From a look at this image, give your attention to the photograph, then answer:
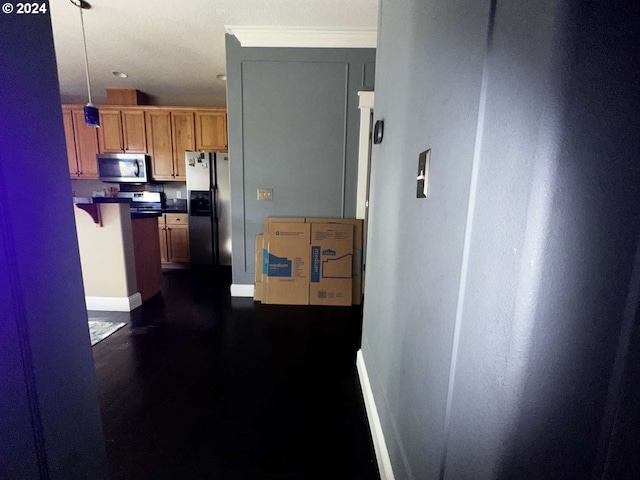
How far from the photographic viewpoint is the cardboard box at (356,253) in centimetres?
286

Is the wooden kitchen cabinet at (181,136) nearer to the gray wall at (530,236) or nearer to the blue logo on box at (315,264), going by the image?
the blue logo on box at (315,264)

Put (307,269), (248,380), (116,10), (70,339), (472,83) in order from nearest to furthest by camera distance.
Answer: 1. (472,83)
2. (70,339)
3. (248,380)
4. (116,10)
5. (307,269)

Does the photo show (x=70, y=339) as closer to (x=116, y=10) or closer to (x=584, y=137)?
(x=584, y=137)

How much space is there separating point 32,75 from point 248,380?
160 cm

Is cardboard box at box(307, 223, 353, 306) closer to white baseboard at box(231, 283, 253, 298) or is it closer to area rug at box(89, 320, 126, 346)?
white baseboard at box(231, 283, 253, 298)

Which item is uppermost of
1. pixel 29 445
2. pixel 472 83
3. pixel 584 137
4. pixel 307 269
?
pixel 472 83

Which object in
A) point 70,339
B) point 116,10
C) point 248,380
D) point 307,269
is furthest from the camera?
point 307,269

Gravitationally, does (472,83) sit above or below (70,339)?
above

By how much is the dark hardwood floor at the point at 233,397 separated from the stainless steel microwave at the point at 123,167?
260 centimetres

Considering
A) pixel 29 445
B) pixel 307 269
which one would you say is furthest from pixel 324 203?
pixel 29 445

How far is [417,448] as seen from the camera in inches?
30.3

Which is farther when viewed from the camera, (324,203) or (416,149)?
(324,203)

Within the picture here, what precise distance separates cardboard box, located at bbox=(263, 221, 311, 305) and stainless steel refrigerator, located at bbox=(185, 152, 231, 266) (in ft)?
4.39

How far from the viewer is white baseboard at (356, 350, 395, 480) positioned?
105 centimetres
